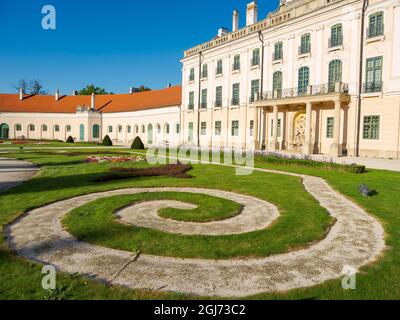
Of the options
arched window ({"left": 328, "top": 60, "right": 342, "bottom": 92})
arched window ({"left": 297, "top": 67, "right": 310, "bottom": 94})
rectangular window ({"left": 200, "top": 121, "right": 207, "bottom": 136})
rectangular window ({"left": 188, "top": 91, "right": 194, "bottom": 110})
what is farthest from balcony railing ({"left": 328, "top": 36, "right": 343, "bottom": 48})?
rectangular window ({"left": 188, "top": 91, "right": 194, "bottom": 110})

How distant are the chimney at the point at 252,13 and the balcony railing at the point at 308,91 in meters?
9.42

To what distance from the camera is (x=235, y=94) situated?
1385 inches

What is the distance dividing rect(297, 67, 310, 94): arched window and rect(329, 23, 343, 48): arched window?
2877 millimetres

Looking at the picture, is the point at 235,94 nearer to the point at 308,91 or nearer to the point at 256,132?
the point at 256,132

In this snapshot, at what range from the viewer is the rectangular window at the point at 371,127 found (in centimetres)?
2383

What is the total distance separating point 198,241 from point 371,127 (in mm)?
22498

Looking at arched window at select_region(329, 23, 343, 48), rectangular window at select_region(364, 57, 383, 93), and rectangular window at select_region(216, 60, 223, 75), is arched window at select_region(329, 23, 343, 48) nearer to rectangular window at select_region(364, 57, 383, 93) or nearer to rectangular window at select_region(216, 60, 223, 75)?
rectangular window at select_region(364, 57, 383, 93)

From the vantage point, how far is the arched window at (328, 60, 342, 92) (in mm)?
25828

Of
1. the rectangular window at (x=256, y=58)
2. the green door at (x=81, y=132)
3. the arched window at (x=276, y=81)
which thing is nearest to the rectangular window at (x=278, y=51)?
the arched window at (x=276, y=81)

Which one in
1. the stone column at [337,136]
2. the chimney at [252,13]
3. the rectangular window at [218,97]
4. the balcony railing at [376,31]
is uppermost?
the chimney at [252,13]

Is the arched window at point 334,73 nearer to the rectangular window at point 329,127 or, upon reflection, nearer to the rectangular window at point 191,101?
the rectangular window at point 329,127

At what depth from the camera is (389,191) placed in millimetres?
11406

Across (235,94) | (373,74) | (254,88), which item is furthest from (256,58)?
(373,74)

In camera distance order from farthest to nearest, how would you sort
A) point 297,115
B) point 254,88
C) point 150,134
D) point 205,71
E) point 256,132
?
point 150,134, point 205,71, point 254,88, point 256,132, point 297,115
